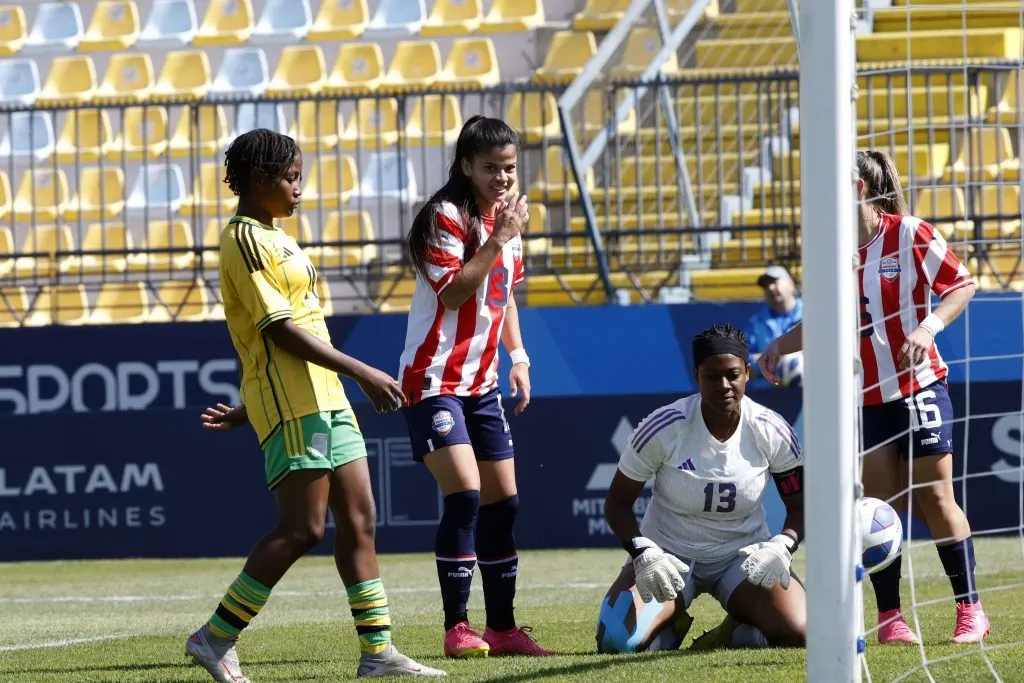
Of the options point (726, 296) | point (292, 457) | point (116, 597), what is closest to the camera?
point (292, 457)

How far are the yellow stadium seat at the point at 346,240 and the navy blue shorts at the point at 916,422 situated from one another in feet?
21.2

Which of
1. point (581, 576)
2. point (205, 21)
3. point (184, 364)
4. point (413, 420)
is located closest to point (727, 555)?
point (413, 420)

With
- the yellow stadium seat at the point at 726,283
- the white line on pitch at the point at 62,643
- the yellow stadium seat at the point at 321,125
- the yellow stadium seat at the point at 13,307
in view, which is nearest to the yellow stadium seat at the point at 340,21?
Result: the yellow stadium seat at the point at 321,125

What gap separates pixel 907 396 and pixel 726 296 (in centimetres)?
670

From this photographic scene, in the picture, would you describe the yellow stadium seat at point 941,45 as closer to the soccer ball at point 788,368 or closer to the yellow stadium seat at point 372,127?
the yellow stadium seat at point 372,127

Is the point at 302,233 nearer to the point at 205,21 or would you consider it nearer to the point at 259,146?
the point at 205,21

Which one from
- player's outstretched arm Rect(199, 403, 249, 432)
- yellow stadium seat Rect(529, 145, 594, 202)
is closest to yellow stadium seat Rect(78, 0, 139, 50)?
yellow stadium seat Rect(529, 145, 594, 202)

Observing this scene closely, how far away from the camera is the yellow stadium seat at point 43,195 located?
14633 millimetres

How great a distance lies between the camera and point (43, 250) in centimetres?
1397

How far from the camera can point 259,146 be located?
4855 millimetres

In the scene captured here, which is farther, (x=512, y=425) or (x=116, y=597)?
(x=512, y=425)

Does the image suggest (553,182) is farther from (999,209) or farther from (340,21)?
(999,209)

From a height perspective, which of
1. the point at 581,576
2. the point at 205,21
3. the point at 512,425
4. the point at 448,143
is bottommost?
the point at 581,576

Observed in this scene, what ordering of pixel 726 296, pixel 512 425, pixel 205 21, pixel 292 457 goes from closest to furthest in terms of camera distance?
pixel 292 457 < pixel 512 425 < pixel 726 296 < pixel 205 21
